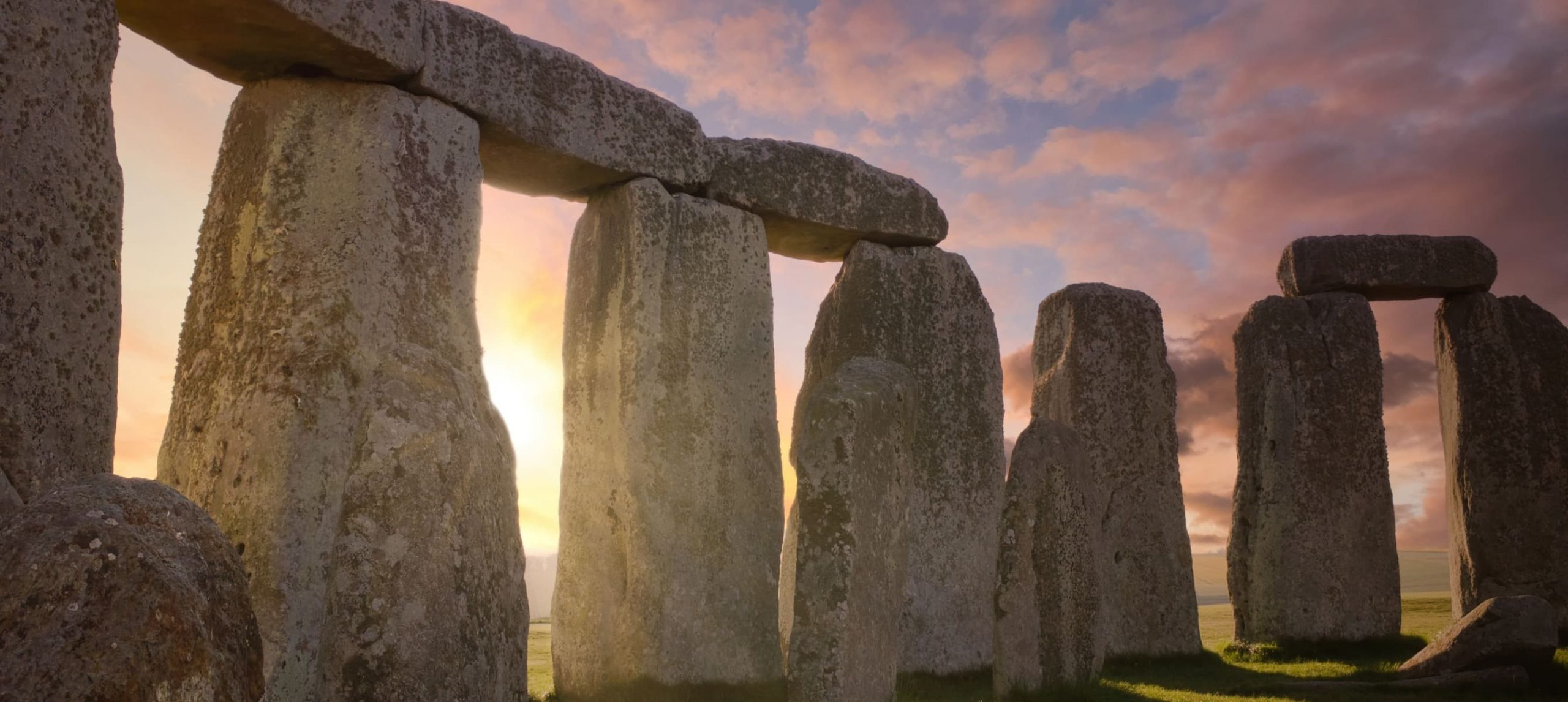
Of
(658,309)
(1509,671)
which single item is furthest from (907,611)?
(1509,671)

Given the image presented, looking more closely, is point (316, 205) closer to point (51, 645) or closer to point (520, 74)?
point (520, 74)

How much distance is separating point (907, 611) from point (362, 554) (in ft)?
22.7

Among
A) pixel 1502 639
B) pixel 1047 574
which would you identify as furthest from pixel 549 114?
pixel 1502 639

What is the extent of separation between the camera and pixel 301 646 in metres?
6.38

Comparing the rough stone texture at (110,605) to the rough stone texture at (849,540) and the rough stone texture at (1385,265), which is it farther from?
the rough stone texture at (1385,265)

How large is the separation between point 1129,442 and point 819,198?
13.7 ft

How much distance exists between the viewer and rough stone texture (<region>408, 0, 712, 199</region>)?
788cm

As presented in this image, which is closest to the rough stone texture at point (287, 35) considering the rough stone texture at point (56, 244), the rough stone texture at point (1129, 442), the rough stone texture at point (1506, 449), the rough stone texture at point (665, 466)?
the rough stone texture at point (56, 244)

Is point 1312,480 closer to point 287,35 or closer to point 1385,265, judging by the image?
point 1385,265

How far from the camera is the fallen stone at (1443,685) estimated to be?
9250mm

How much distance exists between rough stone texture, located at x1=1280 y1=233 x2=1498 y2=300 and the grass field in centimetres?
380

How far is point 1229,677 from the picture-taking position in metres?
10.6

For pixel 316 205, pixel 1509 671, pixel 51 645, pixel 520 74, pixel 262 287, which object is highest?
pixel 520 74

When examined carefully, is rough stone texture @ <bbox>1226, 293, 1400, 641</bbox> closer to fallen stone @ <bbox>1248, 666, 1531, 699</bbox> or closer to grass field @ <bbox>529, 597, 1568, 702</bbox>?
grass field @ <bbox>529, 597, 1568, 702</bbox>
